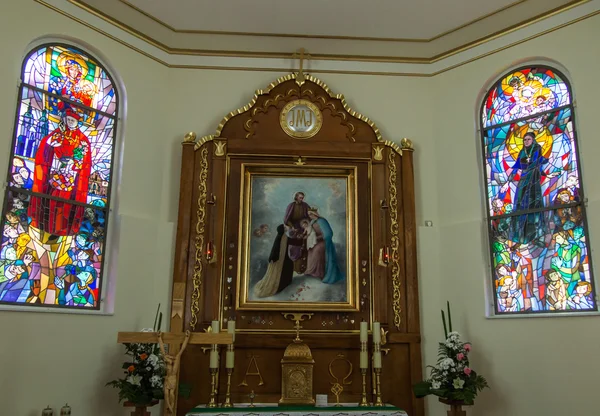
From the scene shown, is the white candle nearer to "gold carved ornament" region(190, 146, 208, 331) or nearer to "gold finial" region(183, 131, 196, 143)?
"gold carved ornament" region(190, 146, 208, 331)

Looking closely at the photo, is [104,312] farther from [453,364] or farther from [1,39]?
[453,364]

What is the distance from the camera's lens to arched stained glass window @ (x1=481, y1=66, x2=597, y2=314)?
6176 millimetres

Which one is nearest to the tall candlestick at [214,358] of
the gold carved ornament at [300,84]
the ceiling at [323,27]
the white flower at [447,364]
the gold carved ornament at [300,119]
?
the white flower at [447,364]

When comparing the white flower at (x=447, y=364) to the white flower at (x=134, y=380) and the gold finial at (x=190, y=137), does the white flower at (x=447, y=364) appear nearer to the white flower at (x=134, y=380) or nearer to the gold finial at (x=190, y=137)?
the white flower at (x=134, y=380)

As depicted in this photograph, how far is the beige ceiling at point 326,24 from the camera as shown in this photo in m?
7.14

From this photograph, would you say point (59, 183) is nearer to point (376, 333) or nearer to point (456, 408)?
point (376, 333)

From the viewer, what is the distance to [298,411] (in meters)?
5.68

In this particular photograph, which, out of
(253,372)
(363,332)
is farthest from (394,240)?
(253,372)

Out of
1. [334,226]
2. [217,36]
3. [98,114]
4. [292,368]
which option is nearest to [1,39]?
[98,114]

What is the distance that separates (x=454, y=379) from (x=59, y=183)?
4751 mm

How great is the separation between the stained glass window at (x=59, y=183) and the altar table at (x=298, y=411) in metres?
1.88

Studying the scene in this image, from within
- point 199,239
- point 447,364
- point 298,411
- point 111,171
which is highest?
point 111,171

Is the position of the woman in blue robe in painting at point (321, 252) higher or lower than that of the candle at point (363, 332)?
higher

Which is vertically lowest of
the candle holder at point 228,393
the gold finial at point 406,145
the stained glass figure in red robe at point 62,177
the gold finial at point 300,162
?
the candle holder at point 228,393
